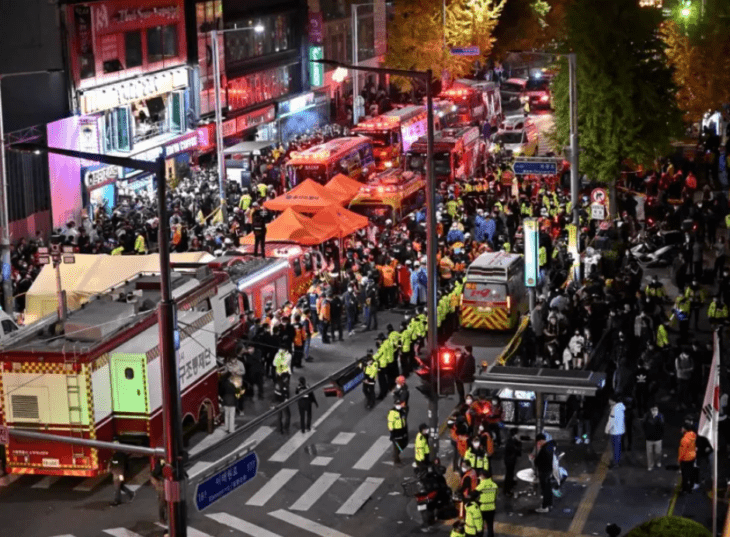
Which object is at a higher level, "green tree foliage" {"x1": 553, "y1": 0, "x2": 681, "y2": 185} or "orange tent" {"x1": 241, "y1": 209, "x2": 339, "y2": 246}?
"green tree foliage" {"x1": 553, "y1": 0, "x2": 681, "y2": 185}

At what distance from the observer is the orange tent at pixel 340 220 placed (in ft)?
149

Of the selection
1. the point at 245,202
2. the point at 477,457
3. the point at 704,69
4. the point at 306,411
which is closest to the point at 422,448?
the point at 477,457

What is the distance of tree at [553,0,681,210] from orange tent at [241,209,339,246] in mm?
14687

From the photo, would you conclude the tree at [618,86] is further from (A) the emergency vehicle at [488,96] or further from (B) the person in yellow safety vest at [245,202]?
(A) the emergency vehicle at [488,96]

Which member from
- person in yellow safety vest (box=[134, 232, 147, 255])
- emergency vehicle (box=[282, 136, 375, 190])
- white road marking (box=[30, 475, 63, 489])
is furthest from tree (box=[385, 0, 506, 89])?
white road marking (box=[30, 475, 63, 489])

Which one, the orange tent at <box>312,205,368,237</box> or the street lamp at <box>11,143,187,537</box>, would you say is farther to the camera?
the orange tent at <box>312,205,368,237</box>

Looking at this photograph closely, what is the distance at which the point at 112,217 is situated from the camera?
51.1m

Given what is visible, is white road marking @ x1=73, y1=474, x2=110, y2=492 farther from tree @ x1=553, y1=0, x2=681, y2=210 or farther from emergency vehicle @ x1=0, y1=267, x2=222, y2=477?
tree @ x1=553, y1=0, x2=681, y2=210

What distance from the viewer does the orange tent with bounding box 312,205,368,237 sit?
45531mm

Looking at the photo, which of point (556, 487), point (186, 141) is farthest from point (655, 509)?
point (186, 141)

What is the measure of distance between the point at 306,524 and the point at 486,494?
3670mm

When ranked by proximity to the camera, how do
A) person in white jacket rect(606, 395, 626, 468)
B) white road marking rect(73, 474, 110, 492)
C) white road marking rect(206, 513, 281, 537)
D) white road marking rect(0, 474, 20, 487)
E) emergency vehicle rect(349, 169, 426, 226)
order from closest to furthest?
1. white road marking rect(206, 513, 281, 537)
2. person in white jacket rect(606, 395, 626, 468)
3. white road marking rect(73, 474, 110, 492)
4. white road marking rect(0, 474, 20, 487)
5. emergency vehicle rect(349, 169, 426, 226)

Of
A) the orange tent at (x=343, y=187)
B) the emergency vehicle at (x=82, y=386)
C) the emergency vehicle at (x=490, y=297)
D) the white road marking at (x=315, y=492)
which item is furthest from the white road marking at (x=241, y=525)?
the orange tent at (x=343, y=187)

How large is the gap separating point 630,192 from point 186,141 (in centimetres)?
1975
